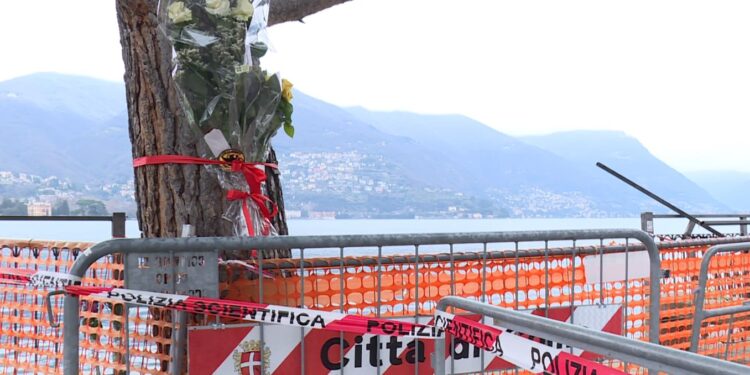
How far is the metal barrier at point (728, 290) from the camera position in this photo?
5777 millimetres

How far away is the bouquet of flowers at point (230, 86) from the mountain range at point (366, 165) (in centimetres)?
5618

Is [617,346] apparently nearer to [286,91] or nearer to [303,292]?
[303,292]

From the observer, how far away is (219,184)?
3.93 metres

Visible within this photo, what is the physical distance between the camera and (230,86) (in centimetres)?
364

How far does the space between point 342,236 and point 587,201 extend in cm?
14642

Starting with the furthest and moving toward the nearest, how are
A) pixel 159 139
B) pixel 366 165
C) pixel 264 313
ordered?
pixel 366 165 < pixel 159 139 < pixel 264 313

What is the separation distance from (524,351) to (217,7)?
2205 millimetres

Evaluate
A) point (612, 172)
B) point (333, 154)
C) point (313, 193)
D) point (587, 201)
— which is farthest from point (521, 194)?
point (612, 172)

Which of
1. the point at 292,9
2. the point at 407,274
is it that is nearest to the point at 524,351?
the point at 407,274

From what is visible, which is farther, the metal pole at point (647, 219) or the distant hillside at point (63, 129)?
the distant hillside at point (63, 129)

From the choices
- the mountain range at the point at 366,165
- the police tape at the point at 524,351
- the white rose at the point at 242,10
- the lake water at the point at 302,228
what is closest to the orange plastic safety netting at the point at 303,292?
the lake water at the point at 302,228

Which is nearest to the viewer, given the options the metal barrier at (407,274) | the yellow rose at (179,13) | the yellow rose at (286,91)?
the metal barrier at (407,274)

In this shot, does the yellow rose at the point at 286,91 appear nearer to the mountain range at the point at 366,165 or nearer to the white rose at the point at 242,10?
the white rose at the point at 242,10

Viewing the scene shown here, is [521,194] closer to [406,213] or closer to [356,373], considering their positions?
[406,213]
